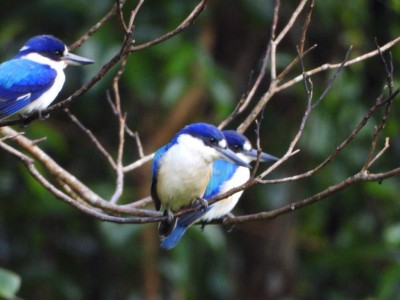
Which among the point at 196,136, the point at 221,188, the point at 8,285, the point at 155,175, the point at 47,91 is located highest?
the point at 47,91

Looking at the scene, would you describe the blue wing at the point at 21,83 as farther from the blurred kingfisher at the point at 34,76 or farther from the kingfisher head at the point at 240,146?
the kingfisher head at the point at 240,146

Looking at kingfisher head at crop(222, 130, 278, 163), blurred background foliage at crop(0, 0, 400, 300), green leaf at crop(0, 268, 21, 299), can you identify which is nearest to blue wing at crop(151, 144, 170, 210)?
green leaf at crop(0, 268, 21, 299)

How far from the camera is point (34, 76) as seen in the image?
464 cm

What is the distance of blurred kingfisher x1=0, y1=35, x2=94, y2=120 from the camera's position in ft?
14.7

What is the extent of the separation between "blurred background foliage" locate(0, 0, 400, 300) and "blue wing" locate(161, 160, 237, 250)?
50cm

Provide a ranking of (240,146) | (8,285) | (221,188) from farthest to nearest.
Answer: (240,146) → (221,188) → (8,285)

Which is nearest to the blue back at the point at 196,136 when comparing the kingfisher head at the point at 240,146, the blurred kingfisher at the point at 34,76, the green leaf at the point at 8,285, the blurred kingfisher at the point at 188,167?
the blurred kingfisher at the point at 188,167

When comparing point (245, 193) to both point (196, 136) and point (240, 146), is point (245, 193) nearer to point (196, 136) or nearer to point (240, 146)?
point (240, 146)

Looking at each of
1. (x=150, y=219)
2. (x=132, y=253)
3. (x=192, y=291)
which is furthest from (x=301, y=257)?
(x=150, y=219)

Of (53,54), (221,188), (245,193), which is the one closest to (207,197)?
(221,188)

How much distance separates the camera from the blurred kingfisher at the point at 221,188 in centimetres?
514

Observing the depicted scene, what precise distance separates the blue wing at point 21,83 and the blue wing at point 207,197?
40.0 inches

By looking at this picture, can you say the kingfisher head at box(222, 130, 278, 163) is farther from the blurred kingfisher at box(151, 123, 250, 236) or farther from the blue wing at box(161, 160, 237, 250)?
the blurred kingfisher at box(151, 123, 250, 236)

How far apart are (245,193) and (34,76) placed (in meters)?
2.82
